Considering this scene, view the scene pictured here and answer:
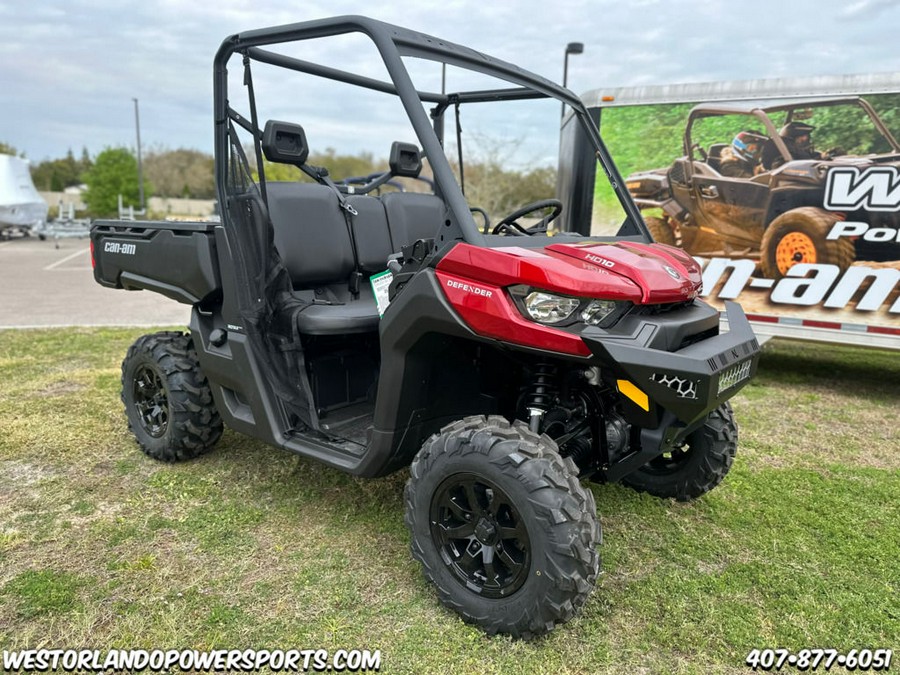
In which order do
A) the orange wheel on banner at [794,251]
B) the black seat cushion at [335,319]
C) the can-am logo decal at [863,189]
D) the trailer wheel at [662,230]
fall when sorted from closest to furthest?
the black seat cushion at [335,319] < the can-am logo decal at [863,189] < the orange wheel on banner at [794,251] < the trailer wheel at [662,230]

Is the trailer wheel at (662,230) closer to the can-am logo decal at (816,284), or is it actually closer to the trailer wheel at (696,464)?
the can-am logo decal at (816,284)

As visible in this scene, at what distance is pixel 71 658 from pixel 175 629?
1.09ft

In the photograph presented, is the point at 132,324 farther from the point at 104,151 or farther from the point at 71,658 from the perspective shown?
the point at 104,151

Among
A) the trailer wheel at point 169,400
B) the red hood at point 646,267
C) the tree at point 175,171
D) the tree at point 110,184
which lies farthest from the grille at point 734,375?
the tree at point 175,171

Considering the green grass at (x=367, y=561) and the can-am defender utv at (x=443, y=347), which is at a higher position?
the can-am defender utv at (x=443, y=347)

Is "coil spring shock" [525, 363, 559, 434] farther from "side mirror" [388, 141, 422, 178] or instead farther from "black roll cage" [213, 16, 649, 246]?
"side mirror" [388, 141, 422, 178]

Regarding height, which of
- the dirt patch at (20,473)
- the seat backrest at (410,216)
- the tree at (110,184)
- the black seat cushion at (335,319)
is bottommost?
the dirt patch at (20,473)

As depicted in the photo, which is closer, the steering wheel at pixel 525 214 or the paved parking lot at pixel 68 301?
the steering wheel at pixel 525 214

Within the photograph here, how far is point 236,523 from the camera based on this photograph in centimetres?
318

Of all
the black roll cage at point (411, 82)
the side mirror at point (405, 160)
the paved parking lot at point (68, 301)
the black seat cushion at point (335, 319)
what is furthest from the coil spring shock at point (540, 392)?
the paved parking lot at point (68, 301)

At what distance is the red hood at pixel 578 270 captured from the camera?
219cm

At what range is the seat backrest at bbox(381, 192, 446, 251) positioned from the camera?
161 inches

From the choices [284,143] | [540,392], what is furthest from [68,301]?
[540,392]

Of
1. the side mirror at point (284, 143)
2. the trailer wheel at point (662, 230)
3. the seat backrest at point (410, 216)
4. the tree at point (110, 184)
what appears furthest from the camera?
the tree at point (110, 184)
